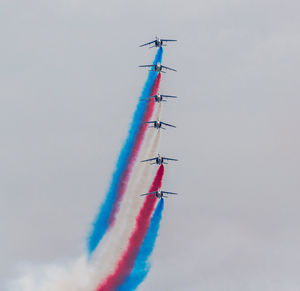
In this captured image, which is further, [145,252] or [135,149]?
[135,149]

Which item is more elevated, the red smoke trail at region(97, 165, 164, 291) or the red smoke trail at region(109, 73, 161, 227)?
the red smoke trail at region(109, 73, 161, 227)

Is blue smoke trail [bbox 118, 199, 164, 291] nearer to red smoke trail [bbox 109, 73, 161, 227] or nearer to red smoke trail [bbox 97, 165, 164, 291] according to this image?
red smoke trail [bbox 97, 165, 164, 291]

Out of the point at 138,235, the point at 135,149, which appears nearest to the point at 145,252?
the point at 138,235

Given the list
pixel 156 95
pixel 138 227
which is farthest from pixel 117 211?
pixel 156 95

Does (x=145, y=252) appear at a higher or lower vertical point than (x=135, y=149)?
lower

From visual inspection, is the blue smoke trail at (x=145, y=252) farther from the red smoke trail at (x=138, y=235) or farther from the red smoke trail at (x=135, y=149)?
the red smoke trail at (x=135, y=149)

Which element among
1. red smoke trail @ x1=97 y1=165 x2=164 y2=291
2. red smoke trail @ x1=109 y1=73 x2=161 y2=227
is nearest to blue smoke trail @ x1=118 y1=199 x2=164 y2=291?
red smoke trail @ x1=97 y1=165 x2=164 y2=291

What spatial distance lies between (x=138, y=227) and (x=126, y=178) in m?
6.79

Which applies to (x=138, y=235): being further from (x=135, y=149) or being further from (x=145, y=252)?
(x=135, y=149)

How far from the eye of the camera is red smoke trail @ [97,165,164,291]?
449ft

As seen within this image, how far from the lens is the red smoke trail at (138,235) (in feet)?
449

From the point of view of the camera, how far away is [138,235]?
5404 inches

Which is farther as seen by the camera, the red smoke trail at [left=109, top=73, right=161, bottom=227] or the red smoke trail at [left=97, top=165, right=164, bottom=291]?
the red smoke trail at [left=109, top=73, right=161, bottom=227]

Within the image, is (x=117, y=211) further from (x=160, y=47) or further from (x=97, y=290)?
(x=160, y=47)
